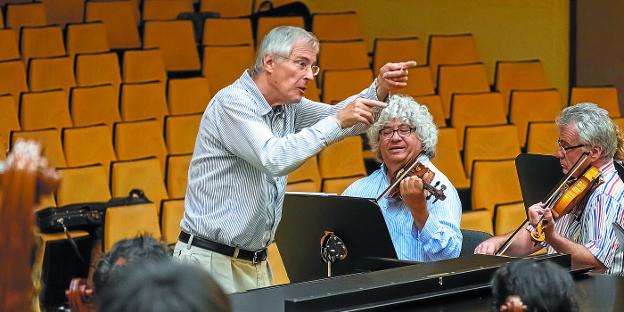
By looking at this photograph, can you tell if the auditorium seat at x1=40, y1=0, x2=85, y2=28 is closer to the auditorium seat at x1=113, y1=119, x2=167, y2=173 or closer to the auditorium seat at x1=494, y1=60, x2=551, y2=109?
the auditorium seat at x1=113, y1=119, x2=167, y2=173

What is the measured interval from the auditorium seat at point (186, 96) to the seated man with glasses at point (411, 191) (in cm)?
338

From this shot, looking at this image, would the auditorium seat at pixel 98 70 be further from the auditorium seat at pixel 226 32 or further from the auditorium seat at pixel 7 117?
the auditorium seat at pixel 226 32

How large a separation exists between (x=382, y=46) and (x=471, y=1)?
43.6 inches

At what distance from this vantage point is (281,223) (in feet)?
10.7

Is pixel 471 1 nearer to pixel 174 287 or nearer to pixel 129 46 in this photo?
pixel 129 46

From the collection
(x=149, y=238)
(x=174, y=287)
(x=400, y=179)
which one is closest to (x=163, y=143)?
(x=400, y=179)

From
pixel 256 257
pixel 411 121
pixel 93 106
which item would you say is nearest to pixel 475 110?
pixel 93 106

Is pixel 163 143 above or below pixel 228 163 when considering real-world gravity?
below

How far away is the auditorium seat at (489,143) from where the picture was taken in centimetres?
668

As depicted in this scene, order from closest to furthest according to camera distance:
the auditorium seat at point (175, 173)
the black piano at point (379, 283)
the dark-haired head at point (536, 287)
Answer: the dark-haired head at point (536, 287)
the black piano at point (379, 283)
the auditorium seat at point (175, 173)

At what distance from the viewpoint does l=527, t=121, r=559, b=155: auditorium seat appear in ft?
22.4

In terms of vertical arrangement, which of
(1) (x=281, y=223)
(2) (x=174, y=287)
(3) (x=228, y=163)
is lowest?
(1) (x=281, y=223)

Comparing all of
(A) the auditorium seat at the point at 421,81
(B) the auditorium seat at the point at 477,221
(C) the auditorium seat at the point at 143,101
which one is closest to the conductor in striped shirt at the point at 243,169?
(B) the auditorium seat at the point at 477,221

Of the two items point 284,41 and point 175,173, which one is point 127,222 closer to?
point 175,173
